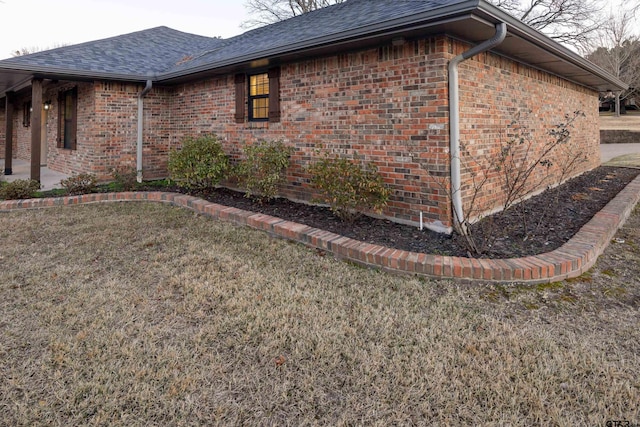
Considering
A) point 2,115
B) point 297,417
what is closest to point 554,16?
point 297,417

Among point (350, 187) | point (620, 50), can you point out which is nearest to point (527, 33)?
point (350, 187)

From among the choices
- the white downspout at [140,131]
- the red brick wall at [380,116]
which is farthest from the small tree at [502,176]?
the white downspout at [140,131]

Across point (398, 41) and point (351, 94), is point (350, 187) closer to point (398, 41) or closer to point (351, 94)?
point (351, 94)

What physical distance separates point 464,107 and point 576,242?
2171 mm

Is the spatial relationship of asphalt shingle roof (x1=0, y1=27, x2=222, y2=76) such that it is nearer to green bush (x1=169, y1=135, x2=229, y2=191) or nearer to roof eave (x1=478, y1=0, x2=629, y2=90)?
green bush (x1=169, y1=135, x2=229, y2=191)

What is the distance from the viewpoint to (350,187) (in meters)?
4.91

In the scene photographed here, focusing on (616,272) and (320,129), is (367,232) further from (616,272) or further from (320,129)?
(616,272)

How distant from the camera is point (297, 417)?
6.17ft

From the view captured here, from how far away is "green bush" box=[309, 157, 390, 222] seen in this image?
16.2 feet

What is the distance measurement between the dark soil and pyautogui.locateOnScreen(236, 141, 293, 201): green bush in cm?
31

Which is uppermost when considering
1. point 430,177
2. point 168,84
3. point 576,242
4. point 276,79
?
point 168,84

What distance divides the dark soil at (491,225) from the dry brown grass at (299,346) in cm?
76

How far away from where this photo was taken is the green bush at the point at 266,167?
6.14 meters

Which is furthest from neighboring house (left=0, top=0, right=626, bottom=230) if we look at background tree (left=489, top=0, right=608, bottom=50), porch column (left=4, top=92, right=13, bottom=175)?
background tree (left=489, top=0, right=608, bottom=50)
